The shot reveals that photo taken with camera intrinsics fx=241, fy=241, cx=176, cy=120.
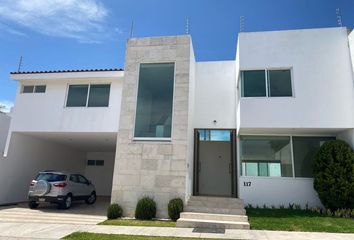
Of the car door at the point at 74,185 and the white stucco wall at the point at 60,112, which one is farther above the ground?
the white stucco wall at the point at 60,112

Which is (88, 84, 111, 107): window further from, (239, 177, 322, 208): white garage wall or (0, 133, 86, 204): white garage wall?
(239, 177, 322, 208): white garage wall

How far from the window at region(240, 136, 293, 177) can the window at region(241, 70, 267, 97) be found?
1.98m

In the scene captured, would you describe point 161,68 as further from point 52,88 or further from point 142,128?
point 52,88

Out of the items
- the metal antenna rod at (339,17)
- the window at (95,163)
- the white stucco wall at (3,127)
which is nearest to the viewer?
the metal antenna rod at (339,17)

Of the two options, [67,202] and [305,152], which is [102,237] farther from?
[305,152]

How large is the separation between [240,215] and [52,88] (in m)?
10.4

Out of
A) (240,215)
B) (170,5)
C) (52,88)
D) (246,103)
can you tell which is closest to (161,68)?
(170,5)

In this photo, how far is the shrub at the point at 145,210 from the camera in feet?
28.4

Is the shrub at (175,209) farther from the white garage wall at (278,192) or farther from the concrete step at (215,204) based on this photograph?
the white garage wall at (278,192)

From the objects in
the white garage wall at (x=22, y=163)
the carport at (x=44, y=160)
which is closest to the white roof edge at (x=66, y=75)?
the carport at (x=44, y=160)

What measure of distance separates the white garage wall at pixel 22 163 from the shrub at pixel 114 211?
6.25 meters

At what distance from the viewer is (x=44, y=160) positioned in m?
14.1

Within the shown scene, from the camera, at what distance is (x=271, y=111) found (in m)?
9.66

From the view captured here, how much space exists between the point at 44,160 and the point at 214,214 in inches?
423
